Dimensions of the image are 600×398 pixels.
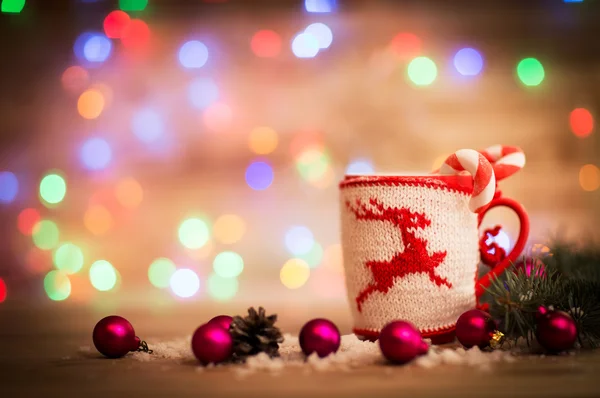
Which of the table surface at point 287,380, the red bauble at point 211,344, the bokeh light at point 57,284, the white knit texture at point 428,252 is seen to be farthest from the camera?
the bokeh light at point 57,284

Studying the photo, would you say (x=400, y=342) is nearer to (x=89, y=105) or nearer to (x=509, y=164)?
(x=509, y=164)

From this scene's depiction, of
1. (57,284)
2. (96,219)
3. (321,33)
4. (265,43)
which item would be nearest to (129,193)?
(96,219)

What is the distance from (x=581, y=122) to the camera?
1729 millimetres

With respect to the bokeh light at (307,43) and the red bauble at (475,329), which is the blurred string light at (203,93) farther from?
the red bauble at (475,329)

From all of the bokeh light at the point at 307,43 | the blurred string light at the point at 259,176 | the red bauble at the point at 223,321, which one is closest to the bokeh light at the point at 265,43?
the bokeh light at the point at 307,43

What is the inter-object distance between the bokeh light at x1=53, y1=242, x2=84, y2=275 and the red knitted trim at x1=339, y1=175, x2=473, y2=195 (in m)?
1.18

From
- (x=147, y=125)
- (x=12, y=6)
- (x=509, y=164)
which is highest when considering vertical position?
(x=12, y=6)

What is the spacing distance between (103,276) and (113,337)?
3.48 ft

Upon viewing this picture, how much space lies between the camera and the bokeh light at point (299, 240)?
1759 millimetres

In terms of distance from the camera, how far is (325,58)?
1.76 metres

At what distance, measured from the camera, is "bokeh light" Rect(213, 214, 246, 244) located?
1739mm

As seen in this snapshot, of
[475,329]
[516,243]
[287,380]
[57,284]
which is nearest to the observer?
[287,380]

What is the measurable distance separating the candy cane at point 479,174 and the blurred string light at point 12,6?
147cm

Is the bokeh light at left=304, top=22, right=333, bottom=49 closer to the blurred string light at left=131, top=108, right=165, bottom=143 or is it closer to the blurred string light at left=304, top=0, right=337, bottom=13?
the blurred string light at left=304, top=0, right=337, bottom=13
